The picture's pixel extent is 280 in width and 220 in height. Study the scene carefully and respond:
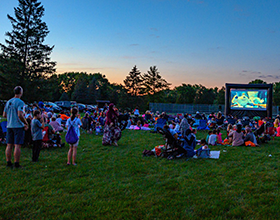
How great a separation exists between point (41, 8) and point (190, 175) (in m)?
34.4

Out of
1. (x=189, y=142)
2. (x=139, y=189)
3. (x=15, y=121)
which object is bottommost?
(x=139, y=189)

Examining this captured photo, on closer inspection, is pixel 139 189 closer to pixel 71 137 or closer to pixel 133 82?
pixel 71 137

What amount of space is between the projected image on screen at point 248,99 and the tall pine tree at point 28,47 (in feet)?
81.6

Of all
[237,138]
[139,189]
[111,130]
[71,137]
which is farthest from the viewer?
[237,138]

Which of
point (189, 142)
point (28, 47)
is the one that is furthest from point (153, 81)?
point (189, 142)

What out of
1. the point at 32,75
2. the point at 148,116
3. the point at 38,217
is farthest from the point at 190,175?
the point at 32,75

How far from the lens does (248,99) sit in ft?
86.8

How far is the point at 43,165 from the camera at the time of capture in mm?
6023

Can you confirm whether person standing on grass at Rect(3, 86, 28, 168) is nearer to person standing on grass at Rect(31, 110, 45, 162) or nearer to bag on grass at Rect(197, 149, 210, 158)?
person standing on grass at Rect(31, 110, 45, 162)

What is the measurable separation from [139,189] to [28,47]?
109ft

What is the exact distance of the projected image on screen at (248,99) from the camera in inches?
1027

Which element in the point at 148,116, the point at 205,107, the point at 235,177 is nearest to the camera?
the point at 235,177

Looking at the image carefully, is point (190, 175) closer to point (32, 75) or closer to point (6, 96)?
point (6, 96)

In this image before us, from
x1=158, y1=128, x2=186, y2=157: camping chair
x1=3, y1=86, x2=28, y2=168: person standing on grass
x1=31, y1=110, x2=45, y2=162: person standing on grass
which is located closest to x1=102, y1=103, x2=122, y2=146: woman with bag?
x1=158, y1=128, x2=186, y2=157: camping chair
